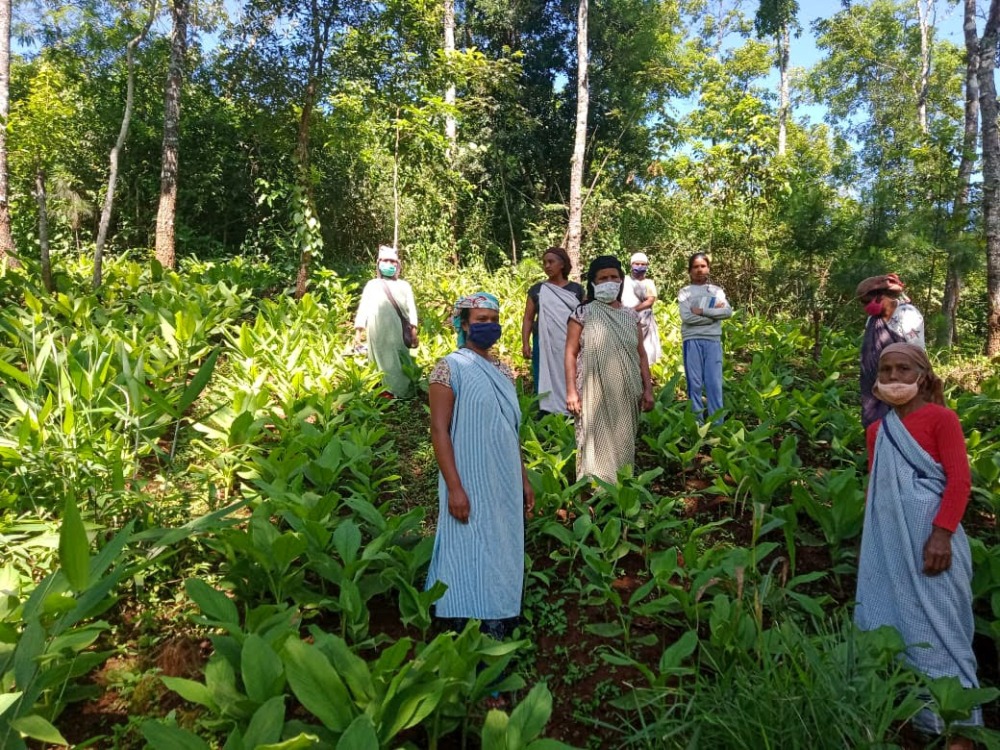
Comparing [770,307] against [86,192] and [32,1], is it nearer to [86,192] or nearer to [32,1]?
[86,192]

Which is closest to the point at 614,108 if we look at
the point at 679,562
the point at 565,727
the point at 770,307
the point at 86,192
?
the point at 770,307

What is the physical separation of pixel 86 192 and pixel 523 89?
31.2 ft

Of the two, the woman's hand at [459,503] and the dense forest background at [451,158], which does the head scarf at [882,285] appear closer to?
the woman's hand at [459,503]

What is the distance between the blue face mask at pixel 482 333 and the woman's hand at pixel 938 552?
5.71 feet

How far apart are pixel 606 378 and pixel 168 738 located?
2.62 metres

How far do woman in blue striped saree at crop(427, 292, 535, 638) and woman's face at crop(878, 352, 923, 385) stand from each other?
1.44 metres

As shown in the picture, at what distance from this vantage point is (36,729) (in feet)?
5.54

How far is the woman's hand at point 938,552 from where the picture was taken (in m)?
2.18

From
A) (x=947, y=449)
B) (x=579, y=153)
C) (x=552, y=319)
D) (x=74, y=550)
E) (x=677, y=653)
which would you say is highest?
(x=579, y=153)

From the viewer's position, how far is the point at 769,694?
1.76 metres

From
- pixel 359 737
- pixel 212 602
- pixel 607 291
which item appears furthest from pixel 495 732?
pixel 607 291

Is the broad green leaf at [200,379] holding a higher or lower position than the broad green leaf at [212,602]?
higher

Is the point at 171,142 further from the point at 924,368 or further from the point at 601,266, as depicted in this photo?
the point at 924,368

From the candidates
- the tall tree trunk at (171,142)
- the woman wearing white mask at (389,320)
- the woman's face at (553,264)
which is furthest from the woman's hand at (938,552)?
the tall tree trunk at (171,142)
